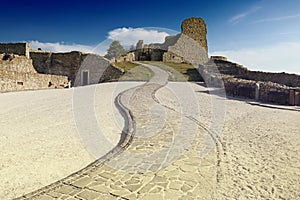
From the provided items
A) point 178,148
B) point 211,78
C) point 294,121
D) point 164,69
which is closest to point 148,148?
point 178,148

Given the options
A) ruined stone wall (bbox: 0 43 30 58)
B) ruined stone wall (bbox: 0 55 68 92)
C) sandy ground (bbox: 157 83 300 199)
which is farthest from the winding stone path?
ruined stone wall (bbox: 0 43 30 58)

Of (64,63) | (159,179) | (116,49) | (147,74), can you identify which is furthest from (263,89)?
(116,49)

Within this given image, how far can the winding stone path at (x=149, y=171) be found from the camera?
3.00 metres

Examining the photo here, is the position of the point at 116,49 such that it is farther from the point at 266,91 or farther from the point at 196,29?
the point at 266,91

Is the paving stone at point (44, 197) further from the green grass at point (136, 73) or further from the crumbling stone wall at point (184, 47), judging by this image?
the crumbling stone wall at point (184, 47)

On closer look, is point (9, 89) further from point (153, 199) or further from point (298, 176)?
point (298, 176)

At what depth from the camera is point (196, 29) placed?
133 feet

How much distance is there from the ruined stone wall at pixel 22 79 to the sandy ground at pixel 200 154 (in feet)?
18.9

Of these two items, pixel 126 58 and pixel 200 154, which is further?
pixel 126 58

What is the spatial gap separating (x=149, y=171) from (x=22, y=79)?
13.5 meters

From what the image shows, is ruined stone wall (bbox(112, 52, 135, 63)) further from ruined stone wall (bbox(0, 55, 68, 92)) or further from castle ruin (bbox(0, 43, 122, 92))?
ruined stone wall (bbox(0, 55, 68, 92))

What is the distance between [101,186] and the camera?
318 centimetres

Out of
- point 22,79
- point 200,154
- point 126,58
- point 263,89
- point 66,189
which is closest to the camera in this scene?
point 66,189

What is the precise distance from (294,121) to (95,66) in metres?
21.6
